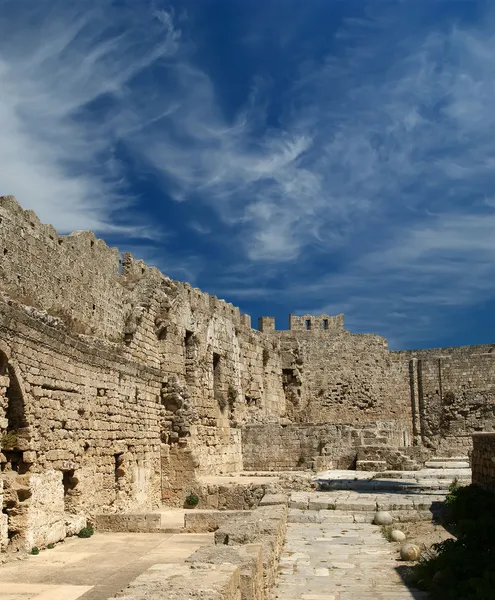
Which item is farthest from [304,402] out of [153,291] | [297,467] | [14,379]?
[14,379]

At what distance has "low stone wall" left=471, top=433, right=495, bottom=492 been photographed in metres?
10.4

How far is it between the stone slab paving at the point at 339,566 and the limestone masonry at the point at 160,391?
2.43 meters

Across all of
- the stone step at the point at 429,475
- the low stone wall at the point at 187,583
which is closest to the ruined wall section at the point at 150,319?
the stone step at the point at 429,475

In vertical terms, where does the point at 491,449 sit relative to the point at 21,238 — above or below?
below

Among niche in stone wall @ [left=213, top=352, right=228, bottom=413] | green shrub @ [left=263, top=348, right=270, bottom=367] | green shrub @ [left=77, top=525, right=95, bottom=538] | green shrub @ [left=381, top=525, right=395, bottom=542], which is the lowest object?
green shrub @ [left=77, top=525, right=95, bottom=538]

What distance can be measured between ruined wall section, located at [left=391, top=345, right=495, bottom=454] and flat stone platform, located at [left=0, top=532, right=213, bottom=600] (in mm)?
23179

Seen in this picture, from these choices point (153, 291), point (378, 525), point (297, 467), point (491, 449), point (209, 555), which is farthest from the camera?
point (297, 467)

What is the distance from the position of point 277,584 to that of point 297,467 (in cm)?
1431

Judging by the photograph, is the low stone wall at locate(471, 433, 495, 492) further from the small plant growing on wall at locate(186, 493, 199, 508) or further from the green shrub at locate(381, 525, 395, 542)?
the small plant growing on wall at locate(186, 493, 199, 508)

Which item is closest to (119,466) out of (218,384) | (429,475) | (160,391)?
(160,391)

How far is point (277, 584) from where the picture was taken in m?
7.23

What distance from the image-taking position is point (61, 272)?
17344 mm

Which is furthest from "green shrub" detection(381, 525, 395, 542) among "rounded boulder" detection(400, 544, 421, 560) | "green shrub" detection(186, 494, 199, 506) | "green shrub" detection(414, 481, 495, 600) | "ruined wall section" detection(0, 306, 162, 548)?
"green shrub" detection(186, 494, 199, 506)

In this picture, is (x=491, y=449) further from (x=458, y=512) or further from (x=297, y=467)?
(x=297, y=467)
